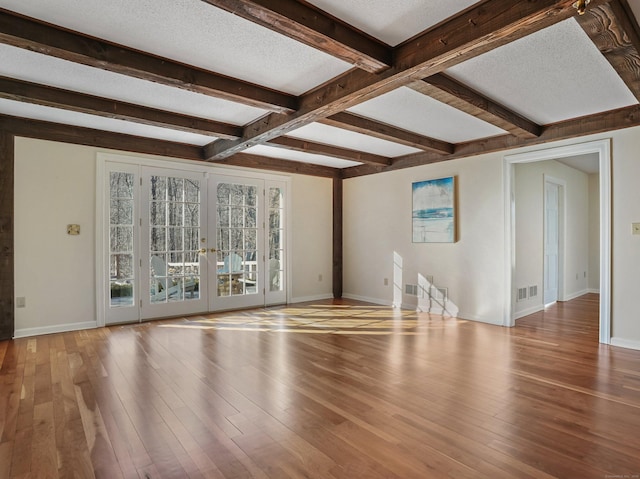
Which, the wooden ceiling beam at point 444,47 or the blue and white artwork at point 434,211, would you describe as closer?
the wooden ceiling beam at point 444,47

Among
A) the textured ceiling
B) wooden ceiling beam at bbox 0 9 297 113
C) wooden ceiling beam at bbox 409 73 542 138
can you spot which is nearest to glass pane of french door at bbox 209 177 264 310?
the textured ceiling

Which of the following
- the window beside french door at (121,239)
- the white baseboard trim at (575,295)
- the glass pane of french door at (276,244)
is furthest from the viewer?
the white baseboard trim at (575,295)

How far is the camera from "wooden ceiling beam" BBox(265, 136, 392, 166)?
496cm

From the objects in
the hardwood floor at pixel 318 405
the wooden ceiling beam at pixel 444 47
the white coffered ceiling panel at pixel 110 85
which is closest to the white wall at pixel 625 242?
the hardwood floor at pixel 318 405

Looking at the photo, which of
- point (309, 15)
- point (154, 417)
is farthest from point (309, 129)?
point (154, 417)

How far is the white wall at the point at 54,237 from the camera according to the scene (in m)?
4.32

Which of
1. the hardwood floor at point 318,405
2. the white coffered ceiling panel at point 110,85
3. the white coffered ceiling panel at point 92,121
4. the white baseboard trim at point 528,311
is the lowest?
the hardwood floor at point 318,405

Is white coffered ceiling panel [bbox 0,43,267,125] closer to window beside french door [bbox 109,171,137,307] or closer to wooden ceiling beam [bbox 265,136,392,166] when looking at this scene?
wooden ceiling beam [bbox 265,136,392,166]

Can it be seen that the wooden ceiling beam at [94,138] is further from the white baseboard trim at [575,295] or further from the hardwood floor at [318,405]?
the white baseboard trim at [575,295]

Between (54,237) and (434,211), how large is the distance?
5.12 meters

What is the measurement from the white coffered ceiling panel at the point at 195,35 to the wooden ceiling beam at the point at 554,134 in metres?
2.85

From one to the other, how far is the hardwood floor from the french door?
2.92 feet

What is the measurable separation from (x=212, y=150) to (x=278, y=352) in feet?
10.1

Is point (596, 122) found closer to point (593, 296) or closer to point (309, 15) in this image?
point (309, 15)
